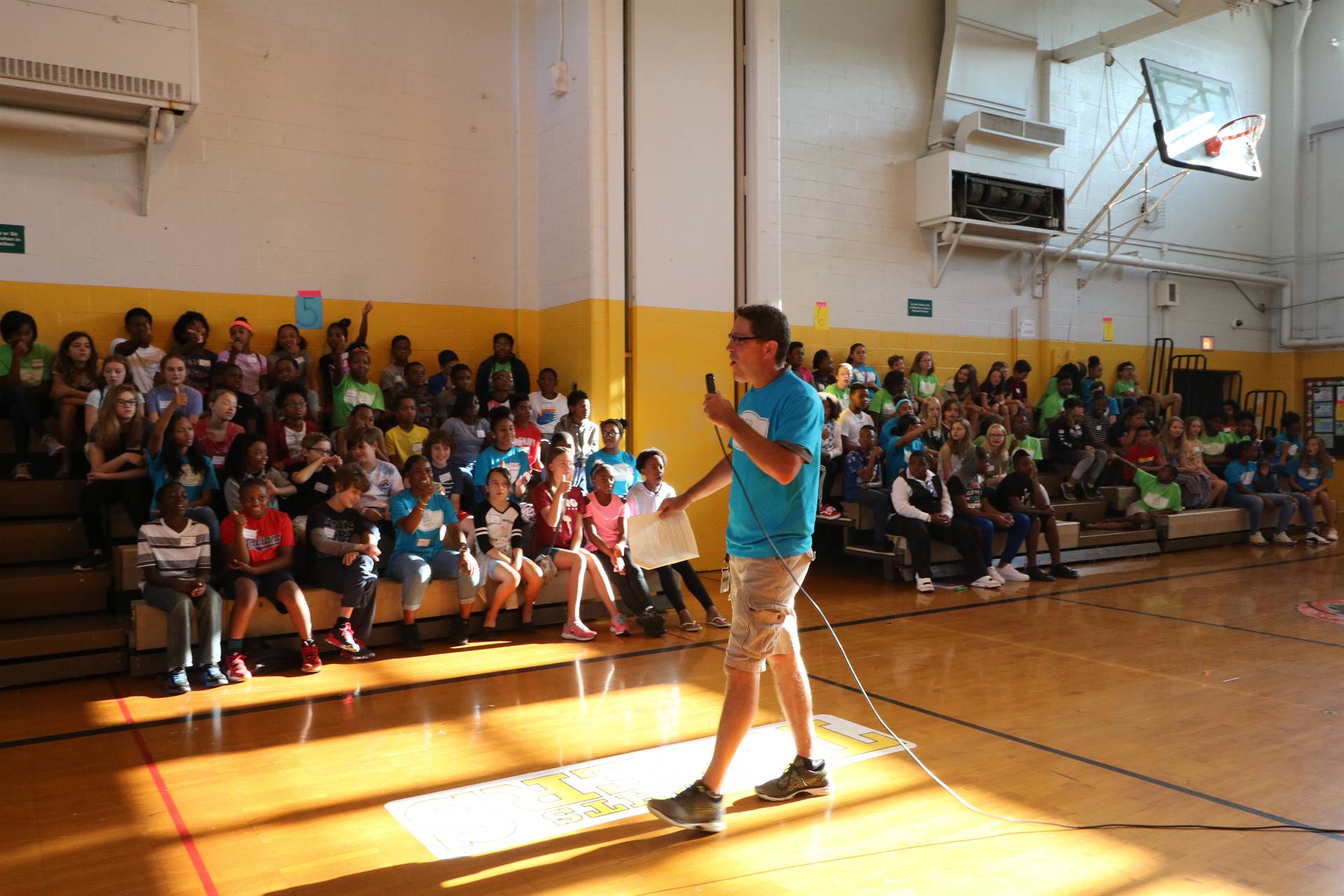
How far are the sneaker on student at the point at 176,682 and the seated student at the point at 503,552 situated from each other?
1725mm

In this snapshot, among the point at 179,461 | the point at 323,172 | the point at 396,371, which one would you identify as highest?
the point at 323,172

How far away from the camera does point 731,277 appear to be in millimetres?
8609

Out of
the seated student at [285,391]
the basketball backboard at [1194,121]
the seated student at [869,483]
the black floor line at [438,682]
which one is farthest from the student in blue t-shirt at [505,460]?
the basketball backboard at [1194,121]

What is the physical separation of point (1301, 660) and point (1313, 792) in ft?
7.35

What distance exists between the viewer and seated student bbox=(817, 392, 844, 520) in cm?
850

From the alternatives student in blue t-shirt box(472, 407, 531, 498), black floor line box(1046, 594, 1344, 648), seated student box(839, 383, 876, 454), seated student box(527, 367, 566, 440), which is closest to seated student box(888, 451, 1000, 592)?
black floor line box(1046, 594, 1344, 648)

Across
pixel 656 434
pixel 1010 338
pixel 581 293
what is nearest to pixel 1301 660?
pixel 656 434

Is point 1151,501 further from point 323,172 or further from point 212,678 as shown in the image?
point 212,678

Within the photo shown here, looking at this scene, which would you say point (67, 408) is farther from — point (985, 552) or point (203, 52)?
point (985, 552)

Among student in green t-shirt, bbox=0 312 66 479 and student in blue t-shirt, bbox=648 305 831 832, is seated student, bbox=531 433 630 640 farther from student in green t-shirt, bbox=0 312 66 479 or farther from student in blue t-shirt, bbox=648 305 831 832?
student in green t-shirt, bbox=0 312 66 479

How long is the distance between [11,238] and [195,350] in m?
1.43

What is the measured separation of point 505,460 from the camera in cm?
676

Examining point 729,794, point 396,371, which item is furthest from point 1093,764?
point 396,371

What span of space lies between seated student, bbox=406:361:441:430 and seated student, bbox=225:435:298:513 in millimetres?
1845
